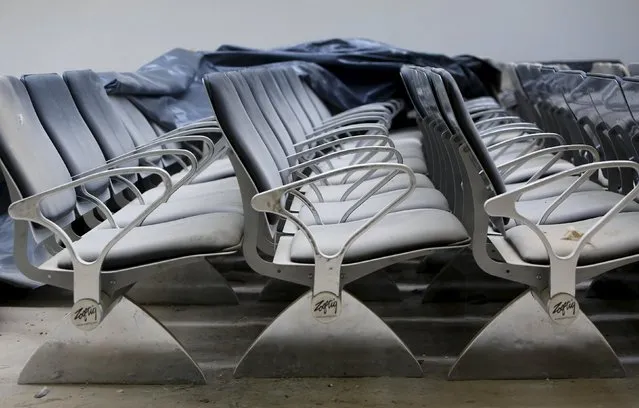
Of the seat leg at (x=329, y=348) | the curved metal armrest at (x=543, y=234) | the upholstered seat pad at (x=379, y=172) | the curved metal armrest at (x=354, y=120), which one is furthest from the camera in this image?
the curved metal armrest at (x=354, y=120)

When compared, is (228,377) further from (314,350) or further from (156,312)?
(156,312)

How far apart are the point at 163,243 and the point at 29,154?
0.47m

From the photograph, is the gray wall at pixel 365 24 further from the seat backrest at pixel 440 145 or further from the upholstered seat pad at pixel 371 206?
the upholstered seat pad at pixel 371 206

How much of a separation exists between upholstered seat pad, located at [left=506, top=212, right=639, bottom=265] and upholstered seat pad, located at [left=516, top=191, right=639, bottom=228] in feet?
0.43

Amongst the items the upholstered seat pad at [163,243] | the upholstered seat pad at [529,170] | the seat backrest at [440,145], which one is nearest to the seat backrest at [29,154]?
the upholstered seat pad at [163,243]

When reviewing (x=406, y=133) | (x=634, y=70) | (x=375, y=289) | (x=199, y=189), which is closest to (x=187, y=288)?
(x=199, y=189)

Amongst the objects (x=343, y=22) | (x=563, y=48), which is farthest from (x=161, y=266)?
(x=563, y=48)

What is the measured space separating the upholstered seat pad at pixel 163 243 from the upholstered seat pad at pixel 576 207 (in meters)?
0.86

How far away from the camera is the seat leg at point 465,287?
2883mm

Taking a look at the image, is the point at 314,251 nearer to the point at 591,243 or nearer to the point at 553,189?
the point at 591,243

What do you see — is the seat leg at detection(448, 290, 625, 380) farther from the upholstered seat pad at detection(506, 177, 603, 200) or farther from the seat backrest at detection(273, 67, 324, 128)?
the seat backrest at detection(273, 67, 324, 128)

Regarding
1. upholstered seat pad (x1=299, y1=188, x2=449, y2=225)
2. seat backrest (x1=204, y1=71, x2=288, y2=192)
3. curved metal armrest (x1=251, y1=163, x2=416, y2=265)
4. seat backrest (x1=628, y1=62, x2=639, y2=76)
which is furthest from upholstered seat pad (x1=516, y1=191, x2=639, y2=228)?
seat backrest (x1=628, y1=62, x2=639, y2=76)

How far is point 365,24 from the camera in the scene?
6406 millimetres

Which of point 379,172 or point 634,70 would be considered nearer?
point 379,172
